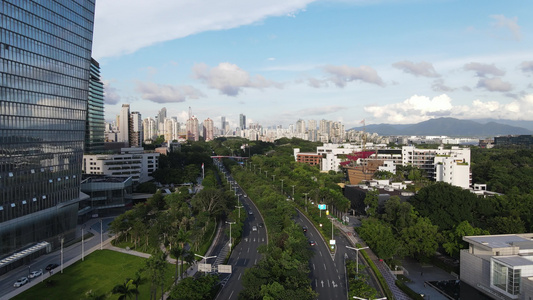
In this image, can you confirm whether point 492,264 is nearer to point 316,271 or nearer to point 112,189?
point 316,271

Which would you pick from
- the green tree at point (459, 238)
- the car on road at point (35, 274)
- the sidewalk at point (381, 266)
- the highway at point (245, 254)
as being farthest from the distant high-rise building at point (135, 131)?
the green tree at point (459, 238)

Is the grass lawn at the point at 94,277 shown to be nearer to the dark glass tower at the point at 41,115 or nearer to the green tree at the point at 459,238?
the dark glass tower at the point at 41,115

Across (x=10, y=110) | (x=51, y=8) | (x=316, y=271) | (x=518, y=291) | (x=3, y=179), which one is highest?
(x=51, y=8)

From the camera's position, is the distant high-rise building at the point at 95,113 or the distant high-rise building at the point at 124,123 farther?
the distant high-rise building at the point at 124,123

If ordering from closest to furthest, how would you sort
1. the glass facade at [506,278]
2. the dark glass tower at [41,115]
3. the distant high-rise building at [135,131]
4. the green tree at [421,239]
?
the glass facade at [506,278]
the dark glass tower at [41,115]
the green tree at [421,239]
the distant high-rise building at [135,131]

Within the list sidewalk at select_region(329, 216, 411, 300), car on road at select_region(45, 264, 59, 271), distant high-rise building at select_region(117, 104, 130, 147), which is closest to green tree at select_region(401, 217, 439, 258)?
sidewalk at select_region(329, 216, 411, 300)

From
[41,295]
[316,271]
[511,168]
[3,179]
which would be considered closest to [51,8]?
[3,179]

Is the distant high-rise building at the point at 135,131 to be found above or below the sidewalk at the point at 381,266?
above
